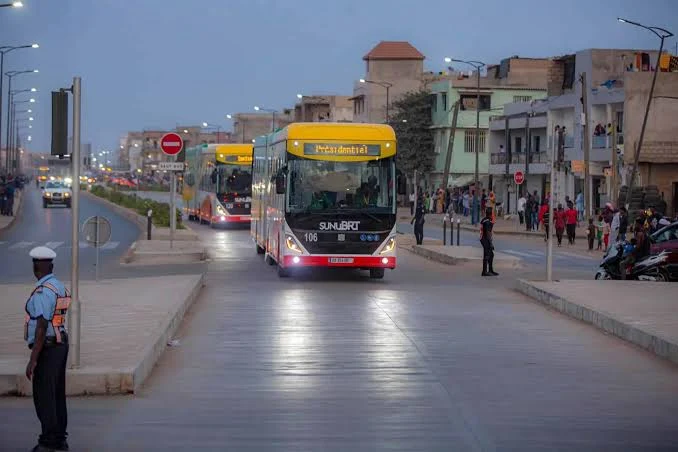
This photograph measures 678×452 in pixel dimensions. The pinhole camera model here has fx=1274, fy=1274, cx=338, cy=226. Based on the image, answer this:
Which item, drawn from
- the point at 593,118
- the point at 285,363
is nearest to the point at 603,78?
the point at 593,118

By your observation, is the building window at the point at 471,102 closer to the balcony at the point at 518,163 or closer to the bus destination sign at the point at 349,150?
the balcony at the point at 518,163

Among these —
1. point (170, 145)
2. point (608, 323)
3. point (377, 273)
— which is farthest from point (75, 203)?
point (170, 145)

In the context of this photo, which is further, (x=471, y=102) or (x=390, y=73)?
(x=390, y=73)

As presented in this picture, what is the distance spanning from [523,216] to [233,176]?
21552 millimetres

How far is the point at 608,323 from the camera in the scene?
18078 millimetres

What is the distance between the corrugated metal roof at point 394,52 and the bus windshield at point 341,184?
100 meters

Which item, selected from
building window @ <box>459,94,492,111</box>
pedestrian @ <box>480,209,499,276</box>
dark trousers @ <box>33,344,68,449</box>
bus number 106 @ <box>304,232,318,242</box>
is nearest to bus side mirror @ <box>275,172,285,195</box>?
bus number 106 @ <box>304,232,318,242</box>

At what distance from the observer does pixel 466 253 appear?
3659cm

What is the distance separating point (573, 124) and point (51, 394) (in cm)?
7234

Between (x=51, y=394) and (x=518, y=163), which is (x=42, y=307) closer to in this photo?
(x=51, y=394)

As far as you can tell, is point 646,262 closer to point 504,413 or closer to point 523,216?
point 504,413

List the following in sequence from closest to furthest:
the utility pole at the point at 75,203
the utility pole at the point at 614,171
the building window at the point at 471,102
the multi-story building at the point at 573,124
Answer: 1. the utility pole at the point at 75,203
2. the utility pole at the point at 614,171
3. the multi-story building at the point at 573,124
4. the building window at the point at 471,102

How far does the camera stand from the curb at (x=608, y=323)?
1527 centimetres

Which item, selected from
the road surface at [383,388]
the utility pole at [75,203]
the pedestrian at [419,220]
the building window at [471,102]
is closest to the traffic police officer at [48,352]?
the road surface at [383,388]
